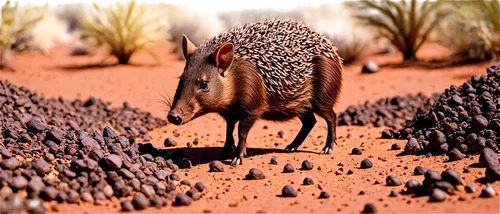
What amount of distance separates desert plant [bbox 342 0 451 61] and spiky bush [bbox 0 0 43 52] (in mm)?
7552

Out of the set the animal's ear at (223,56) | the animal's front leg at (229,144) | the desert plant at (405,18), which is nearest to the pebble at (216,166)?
the animal's front leg at (229,144)

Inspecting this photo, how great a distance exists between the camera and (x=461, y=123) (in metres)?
8.67

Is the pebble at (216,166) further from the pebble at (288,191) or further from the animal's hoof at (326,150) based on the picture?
the animal's hoof at (326,150)

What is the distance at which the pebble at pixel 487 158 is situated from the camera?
23.0ft

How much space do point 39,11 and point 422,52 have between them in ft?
31.5

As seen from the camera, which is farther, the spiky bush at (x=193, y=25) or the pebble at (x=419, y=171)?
the spiky bush at (x=193, y=25)

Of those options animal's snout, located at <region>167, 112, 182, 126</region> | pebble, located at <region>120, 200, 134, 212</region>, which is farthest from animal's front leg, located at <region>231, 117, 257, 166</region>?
pebble, located at <region>120, 200, 134, 212</region>

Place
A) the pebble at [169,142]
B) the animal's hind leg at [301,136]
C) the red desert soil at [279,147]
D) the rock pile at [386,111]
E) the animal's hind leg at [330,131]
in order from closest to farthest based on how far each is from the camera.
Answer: the red desert soil at [279,147], the animal's hind leg at [330,131], the animal's hind leg at [301,136], the pebble at [169,142], the rock pile at [386,111]

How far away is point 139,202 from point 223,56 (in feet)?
7.42

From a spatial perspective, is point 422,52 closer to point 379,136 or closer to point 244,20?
point 244,20

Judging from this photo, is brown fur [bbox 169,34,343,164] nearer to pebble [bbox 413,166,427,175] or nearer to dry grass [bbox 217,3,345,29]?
pebble [bbox 413,166,427,175]

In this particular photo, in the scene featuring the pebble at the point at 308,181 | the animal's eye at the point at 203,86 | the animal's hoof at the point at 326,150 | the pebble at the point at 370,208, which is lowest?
the animal's hoof at the point at 326,150

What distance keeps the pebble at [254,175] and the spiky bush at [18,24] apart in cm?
1088

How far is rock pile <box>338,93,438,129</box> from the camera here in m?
11.2
